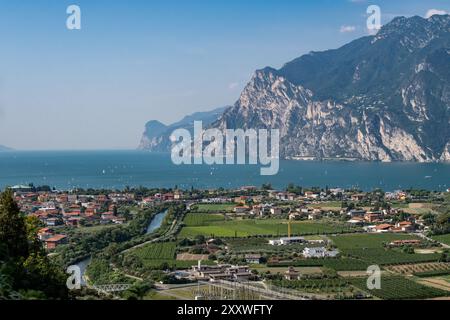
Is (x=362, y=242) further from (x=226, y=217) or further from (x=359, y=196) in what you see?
(x=359, y=196)

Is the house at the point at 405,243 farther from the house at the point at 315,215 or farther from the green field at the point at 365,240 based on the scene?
the house at the point at 315,215

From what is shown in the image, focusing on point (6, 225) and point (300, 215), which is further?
point (300, 215)

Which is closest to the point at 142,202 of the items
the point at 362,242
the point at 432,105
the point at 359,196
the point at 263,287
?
the point at 359,196

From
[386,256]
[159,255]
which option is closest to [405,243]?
[386,256]

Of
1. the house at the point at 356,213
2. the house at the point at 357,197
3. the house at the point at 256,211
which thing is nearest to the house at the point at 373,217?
the house at the point at 356,213

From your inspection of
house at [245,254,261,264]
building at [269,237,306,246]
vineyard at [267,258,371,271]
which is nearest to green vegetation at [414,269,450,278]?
vineyard at [267,258,371,271]

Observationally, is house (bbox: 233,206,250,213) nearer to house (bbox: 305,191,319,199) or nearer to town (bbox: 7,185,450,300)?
town (bbox: 7,185,450,300)

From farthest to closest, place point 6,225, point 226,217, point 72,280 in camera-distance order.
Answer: point 226,217, point 72,280, point 6,225

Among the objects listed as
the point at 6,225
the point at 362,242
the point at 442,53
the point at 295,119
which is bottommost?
the point at 362,242
